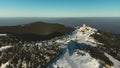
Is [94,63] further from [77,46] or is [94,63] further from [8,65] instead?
[8,65]

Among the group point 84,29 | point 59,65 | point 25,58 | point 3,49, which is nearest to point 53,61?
point 59,65

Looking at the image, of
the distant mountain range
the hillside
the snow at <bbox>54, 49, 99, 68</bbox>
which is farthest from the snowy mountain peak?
the snow at <bbox>54, 49, 99, 68</bbox>

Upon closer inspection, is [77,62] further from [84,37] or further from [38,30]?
[38,30]

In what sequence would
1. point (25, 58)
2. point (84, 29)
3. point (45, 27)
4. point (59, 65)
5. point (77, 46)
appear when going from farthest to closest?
point (45, 27) < point (84, 29) < point (77, 46) < point (25, 58) < point (59, 65)

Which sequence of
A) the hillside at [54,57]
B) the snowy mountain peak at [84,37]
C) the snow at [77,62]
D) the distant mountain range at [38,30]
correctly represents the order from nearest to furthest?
the snow at [77,62], the hillside at [54,57], the snowy mountain peak at [84,37], the distant mountain range at [38,30]

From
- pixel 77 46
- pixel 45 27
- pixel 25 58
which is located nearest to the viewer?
pixel 25 58

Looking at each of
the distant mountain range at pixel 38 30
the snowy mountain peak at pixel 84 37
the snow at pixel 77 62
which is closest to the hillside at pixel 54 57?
the snow at pixel 77 62

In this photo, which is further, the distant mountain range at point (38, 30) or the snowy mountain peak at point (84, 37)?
the distant mountain range at point (38, 30)

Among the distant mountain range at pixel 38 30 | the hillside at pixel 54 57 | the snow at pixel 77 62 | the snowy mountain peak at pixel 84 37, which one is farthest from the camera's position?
the distant mountain range at pixel 38 30

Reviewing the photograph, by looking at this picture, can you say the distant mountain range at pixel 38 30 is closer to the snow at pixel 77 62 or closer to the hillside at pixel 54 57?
the hillside at pixel 54 57

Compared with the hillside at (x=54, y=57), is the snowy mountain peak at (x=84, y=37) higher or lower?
lower

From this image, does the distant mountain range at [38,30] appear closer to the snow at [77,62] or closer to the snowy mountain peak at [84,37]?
the snowy mountain peak at [84,37]
